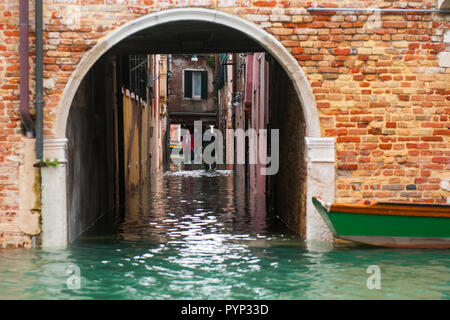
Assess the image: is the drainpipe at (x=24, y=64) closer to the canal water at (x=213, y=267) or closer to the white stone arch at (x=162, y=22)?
the white stone arch at (x=162, y=22)

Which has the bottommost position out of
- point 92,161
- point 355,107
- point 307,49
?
point 92,161

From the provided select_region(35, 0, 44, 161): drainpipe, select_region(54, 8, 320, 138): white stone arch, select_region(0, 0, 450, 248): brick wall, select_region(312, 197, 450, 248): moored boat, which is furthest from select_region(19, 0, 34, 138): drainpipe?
select_region(312, 197, 450, 248): moored boat

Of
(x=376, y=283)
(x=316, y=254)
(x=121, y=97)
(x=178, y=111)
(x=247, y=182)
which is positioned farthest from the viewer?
(x=178, y=111)

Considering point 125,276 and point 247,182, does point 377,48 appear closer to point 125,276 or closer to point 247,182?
point 125,276

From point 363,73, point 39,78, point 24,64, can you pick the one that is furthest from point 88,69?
point 363,73

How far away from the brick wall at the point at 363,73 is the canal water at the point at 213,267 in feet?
2.96

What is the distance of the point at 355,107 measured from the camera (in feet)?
26.0

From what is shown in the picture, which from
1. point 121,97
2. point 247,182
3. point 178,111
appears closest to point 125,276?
point 121,97

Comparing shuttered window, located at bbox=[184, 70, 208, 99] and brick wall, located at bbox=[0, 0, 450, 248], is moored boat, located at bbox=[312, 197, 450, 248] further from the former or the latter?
shuttered window, located at bbox=[184, 70, 208, 99]

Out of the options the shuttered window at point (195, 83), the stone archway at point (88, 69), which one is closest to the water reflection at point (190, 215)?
the stone archway at point (88, 69)

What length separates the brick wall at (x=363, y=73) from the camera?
7.78 metres

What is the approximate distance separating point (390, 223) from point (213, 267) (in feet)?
6.92
